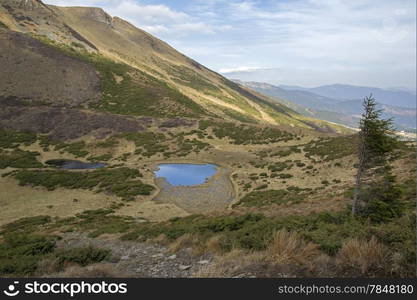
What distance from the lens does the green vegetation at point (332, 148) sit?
134 ft

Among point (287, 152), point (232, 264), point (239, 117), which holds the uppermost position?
point (239, 117)

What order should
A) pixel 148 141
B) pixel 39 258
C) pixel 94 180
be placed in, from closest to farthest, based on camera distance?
pixel 39 258, pixel 94 180, pixel 148 141

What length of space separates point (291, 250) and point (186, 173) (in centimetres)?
3570

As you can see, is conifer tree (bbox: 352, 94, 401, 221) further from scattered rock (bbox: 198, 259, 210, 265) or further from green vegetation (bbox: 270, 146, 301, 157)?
green vegetation (bbox: 270, 146, 301, 157)

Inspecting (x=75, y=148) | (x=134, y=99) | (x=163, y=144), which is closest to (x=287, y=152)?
(x=163, y=144)

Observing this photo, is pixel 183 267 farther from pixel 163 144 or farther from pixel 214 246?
pixel 163 144

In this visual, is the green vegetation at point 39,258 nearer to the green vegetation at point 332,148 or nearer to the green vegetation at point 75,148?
the green vegetation at point 332,148

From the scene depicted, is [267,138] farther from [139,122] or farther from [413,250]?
[413,250]

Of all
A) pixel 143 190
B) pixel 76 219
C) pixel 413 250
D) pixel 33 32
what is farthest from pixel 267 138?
pixel 33 32

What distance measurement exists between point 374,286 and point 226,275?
3.37 meters

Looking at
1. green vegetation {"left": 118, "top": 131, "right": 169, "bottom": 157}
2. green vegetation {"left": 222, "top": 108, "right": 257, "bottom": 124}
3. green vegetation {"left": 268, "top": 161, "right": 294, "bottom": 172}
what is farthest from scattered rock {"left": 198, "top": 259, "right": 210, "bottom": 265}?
green vegetation {"left": 222, "top": 108, "right": 257, "bottom": 124}

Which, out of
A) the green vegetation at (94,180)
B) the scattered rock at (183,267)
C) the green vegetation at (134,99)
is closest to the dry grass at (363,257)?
the scattered rock at (183,267)

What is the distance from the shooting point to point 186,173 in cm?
4422

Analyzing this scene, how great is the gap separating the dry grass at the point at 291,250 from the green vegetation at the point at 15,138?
202ft
